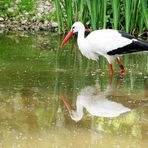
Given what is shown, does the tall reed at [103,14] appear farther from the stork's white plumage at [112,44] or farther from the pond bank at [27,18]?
the stork's white plumage at [112,44]

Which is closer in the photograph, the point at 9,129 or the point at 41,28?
the point at 9,129

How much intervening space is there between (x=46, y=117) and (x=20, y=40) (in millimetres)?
6325

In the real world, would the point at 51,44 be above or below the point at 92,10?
below

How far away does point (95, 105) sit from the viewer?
24.7ft

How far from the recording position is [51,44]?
1259cm

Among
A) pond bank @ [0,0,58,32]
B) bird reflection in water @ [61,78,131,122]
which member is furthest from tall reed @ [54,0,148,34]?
bird reflection in water @ [61,78,131,122]

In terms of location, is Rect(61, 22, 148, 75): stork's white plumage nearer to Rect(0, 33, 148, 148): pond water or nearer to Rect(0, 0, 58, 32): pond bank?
Rect(0, 33, 148, 148): pond water

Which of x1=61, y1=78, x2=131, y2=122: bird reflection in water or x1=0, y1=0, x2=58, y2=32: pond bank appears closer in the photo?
x1=61, y1=78, x2=131, y2=122: bird reflection in water

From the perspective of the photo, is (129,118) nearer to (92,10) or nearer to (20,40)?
(92,10)

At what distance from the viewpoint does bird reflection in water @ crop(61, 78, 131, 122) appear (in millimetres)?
7074

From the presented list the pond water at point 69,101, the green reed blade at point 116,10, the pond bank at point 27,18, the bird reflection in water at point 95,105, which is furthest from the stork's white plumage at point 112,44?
the pond bank at point 27,18

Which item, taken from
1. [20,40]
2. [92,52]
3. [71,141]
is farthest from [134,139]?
[20,40]

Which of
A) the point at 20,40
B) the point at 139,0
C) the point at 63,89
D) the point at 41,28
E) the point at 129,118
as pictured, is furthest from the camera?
the point at 41,28

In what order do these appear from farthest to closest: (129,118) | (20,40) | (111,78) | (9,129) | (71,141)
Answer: (20,40)
(111,78)
(129,118)
(9,129)
(71,141)
